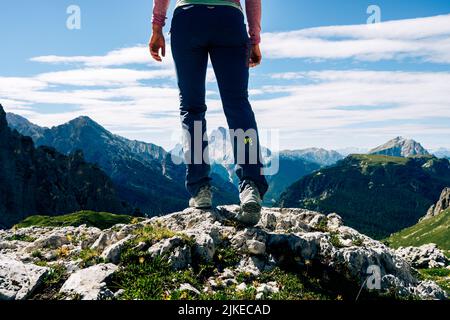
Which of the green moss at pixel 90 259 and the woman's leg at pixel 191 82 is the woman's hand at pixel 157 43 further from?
the green moss at pixel 90 259

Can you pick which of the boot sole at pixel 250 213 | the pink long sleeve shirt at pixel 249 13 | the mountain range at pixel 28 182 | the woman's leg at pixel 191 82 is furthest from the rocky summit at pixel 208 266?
the mountain range at pixel 28 182

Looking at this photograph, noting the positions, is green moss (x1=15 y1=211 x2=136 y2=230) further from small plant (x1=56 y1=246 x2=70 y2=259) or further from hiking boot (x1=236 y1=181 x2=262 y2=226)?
hiking boot (x1=236 y1=181 x2=262 y2=226)

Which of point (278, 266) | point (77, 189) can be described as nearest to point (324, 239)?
point (278, 266)

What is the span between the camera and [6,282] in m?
7.46

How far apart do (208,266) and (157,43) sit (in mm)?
5224

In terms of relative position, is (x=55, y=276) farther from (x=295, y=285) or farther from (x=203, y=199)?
(x=295, y=285)

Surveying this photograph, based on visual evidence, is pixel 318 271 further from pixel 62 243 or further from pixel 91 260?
pixel 62 243

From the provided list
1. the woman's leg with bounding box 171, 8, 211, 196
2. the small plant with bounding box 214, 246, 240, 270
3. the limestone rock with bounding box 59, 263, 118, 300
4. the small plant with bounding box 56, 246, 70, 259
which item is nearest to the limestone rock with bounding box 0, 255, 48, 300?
the limestone rock with bounding box 59, 263, 118, 300

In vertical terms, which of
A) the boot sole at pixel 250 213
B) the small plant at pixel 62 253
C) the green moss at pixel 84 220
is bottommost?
the green moss at pixel 84 220

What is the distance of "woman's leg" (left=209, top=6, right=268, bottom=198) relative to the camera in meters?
9.12

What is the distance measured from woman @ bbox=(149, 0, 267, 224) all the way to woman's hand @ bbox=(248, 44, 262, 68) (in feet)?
0.08

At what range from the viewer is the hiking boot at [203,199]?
10734mm

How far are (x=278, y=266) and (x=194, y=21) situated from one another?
5593 millimetres
